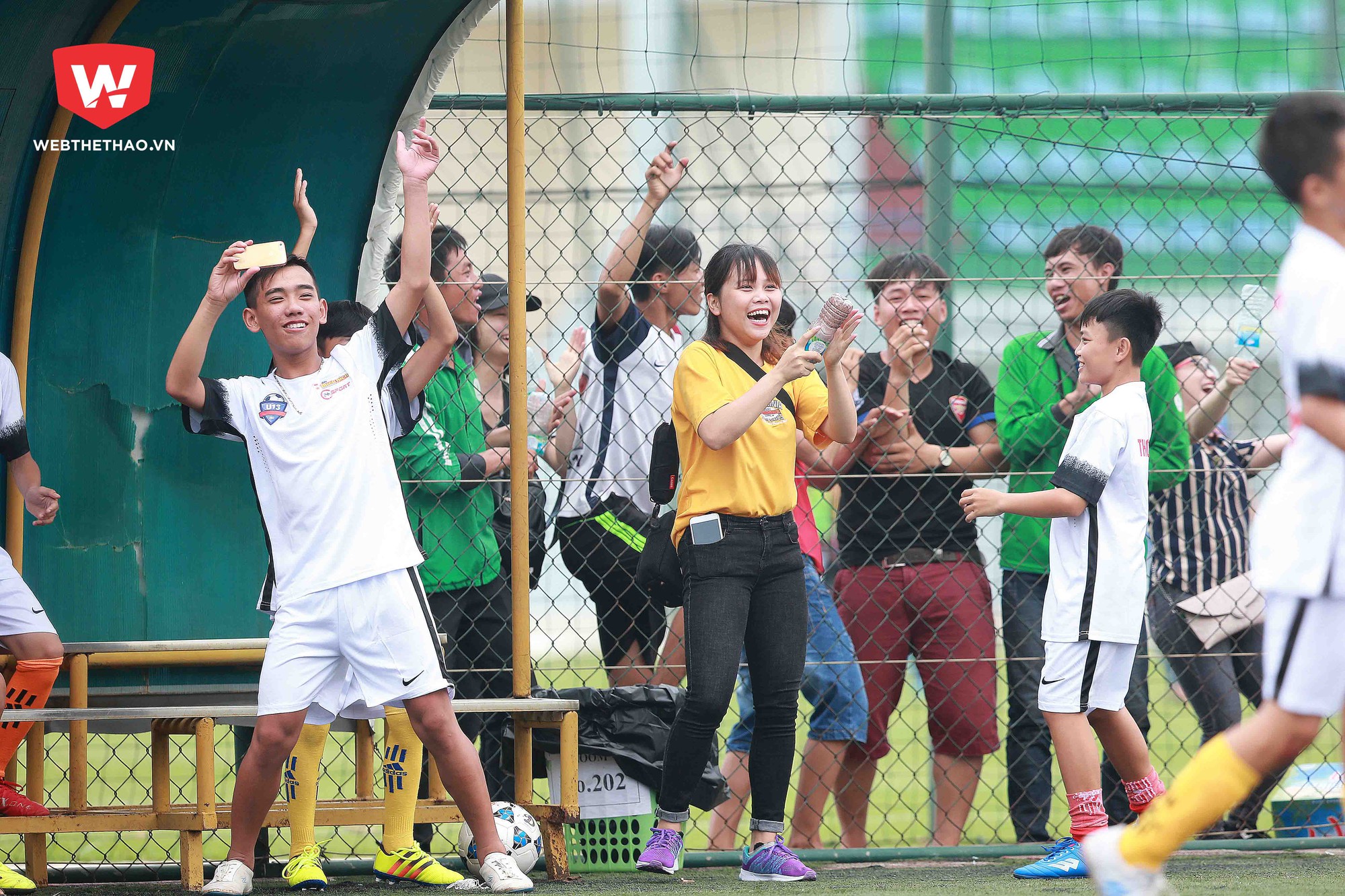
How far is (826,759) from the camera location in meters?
4.84

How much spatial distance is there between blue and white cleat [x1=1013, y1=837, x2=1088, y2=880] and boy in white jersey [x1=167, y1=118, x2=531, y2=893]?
4.64ft

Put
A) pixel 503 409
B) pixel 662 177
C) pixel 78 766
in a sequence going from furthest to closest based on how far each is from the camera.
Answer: pixel 503 409 < pixel 662 177 < pixel 78 766

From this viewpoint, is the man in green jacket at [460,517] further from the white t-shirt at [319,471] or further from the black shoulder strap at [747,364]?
the black shoulder strap at [747,364]

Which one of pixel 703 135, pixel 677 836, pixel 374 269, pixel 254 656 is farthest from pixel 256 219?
pixel 703 135

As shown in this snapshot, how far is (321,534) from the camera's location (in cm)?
358

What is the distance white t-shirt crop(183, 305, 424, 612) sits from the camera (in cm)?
358

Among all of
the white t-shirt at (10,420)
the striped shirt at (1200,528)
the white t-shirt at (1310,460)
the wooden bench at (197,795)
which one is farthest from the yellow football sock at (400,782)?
the striped shirt at (1200,528)

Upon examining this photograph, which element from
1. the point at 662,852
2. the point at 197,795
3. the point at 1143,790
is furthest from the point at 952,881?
the point at 197,795

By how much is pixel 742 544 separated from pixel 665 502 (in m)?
0.28

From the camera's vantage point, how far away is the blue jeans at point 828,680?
15.7 feet

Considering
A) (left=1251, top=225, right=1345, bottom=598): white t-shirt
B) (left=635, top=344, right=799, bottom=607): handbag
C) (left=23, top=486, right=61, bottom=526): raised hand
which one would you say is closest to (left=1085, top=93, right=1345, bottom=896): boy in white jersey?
(left=1251, top=225, right=1345, bottom=598): white t-shirt

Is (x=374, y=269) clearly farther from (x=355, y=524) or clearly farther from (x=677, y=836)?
(x=677, y=836)

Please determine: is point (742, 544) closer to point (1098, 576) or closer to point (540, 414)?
point (1098, 576)

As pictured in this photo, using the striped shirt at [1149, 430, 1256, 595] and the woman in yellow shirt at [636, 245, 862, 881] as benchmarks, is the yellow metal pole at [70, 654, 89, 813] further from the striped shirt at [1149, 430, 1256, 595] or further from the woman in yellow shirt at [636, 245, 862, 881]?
the striped shirt at [1149, 430, 1256, 595]
